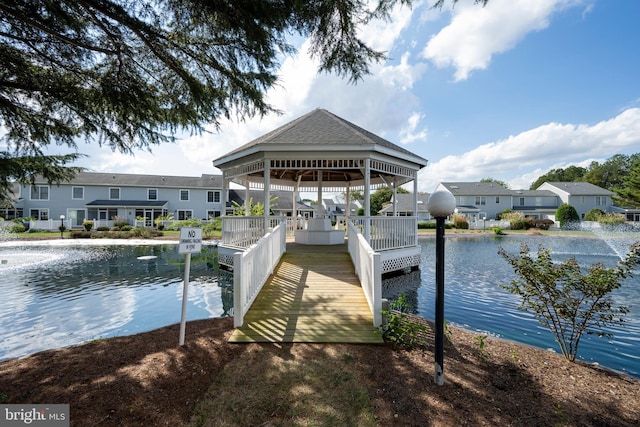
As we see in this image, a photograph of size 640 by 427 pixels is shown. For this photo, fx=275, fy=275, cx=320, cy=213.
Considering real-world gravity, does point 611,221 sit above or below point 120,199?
below

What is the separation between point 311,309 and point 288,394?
2204 millimetres

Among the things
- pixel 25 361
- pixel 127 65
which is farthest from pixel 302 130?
pixel 25 361

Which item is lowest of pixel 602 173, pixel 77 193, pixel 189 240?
pixel 189 240

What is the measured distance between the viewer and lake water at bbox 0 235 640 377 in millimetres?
4898

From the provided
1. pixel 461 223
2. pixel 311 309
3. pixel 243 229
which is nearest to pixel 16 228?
pixel 243 229

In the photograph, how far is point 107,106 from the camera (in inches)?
209

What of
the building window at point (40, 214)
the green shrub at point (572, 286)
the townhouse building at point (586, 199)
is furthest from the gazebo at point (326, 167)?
the townhouse building at point (586, 199)

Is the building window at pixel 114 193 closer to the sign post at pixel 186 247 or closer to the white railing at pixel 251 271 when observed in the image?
the white railing at pixel 251 271

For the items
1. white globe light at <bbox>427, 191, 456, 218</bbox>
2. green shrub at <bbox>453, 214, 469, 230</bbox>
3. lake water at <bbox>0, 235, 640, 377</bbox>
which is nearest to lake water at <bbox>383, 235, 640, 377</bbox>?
lake water at <bbox>0, 235, 640, 377</bbox>

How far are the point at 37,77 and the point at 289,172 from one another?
29.0 feet

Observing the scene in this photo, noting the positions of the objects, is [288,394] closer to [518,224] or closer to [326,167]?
[326,167]

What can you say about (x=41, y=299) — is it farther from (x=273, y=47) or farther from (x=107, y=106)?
(x=273, y=47)

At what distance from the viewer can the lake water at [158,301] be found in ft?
16.1

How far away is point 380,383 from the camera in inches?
120
